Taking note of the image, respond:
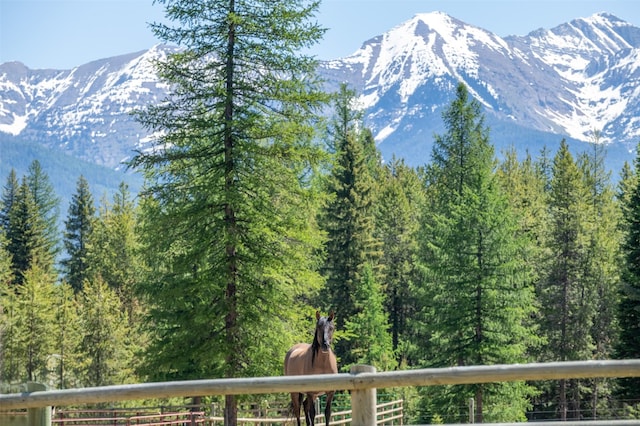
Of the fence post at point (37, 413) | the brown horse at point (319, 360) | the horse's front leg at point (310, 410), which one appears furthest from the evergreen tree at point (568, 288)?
the fence post at point (37, 413)

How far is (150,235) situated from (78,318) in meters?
33.3

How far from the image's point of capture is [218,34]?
22141mm

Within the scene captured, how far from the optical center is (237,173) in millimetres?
21953

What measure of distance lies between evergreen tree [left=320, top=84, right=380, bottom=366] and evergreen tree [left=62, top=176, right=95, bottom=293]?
31182 mm

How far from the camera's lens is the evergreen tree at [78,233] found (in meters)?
75.7

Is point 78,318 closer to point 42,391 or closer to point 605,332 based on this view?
point 605,332

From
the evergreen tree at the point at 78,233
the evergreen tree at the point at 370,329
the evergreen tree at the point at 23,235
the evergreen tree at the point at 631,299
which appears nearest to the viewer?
the evergreen tree at the point at 631,299

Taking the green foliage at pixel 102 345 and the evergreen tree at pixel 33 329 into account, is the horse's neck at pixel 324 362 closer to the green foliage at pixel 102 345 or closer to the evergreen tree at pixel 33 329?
the green foliage at pixel 102 345

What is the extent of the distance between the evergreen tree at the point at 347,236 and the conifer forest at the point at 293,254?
136mm

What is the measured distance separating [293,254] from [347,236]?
29.5m

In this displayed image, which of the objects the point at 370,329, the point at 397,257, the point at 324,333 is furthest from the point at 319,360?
the point at 397,257

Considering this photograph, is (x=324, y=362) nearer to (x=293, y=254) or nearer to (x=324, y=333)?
(x=324, y=333)

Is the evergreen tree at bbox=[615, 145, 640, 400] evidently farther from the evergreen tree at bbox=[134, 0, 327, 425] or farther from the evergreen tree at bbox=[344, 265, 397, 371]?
the evergreen tree at bbox=[134, 0, 327, 425]

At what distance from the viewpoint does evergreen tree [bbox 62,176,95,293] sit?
75688mm
